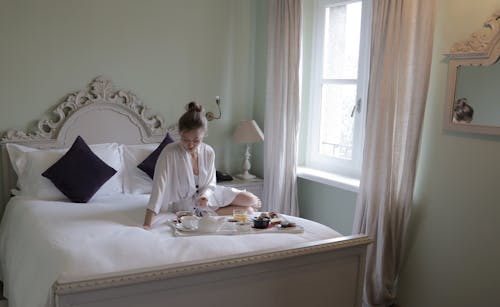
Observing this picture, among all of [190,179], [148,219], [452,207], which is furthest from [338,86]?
[148,219]

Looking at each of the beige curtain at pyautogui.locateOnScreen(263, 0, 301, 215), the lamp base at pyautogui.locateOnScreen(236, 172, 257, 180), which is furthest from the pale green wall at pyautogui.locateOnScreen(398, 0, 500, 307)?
the lamp base at pyautogui.locateOnScreen(236, 172, 257, 180)

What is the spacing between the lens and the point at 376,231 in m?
3.02

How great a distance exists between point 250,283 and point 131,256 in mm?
568

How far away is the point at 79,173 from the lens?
323 cm

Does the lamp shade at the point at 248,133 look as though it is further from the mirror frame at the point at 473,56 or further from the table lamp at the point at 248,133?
the mirror frame at the point at 473,56

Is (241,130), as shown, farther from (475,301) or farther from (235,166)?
(475,301)

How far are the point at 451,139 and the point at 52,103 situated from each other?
2.92 m

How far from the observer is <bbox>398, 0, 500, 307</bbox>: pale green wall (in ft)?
8.34

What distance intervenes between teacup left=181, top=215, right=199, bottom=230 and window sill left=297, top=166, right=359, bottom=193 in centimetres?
137

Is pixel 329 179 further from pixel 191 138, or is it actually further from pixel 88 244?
pixel 88 244

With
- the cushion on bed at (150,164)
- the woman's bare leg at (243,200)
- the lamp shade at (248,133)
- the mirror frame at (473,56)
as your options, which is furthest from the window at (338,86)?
the cushion on bed at (150,164)

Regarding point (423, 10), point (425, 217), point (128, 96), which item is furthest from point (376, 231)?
point (128, 96)

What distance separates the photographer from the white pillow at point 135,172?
351cm

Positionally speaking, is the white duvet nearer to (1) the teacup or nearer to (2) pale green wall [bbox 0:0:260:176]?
(1) the teacup
